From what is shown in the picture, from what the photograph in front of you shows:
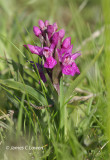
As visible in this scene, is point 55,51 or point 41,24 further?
point 41,24

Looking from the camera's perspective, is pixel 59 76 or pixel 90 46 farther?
pixel 90 46

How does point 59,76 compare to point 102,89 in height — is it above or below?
above

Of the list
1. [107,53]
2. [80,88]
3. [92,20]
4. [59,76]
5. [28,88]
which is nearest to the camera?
[107,53]

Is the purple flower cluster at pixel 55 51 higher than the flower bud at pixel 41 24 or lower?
lower

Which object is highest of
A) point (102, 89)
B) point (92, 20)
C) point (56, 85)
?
point (92, 20)

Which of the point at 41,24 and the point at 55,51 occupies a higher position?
the point at 41,24

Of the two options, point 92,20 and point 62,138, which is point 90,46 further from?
point 92,20

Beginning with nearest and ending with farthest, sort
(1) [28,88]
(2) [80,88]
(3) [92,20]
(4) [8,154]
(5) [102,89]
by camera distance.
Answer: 1. (4) [8,154]
2. (1) [28,88]
3. (5) [102,89]
4. (2) [80,88]
5. (3) [92,20]

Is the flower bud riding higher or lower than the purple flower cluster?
higher

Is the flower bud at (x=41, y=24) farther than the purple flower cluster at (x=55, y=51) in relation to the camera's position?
Yes

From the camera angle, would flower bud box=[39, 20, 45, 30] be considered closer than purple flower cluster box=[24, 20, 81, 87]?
No

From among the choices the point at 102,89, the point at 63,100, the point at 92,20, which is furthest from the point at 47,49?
the point at 92,20
